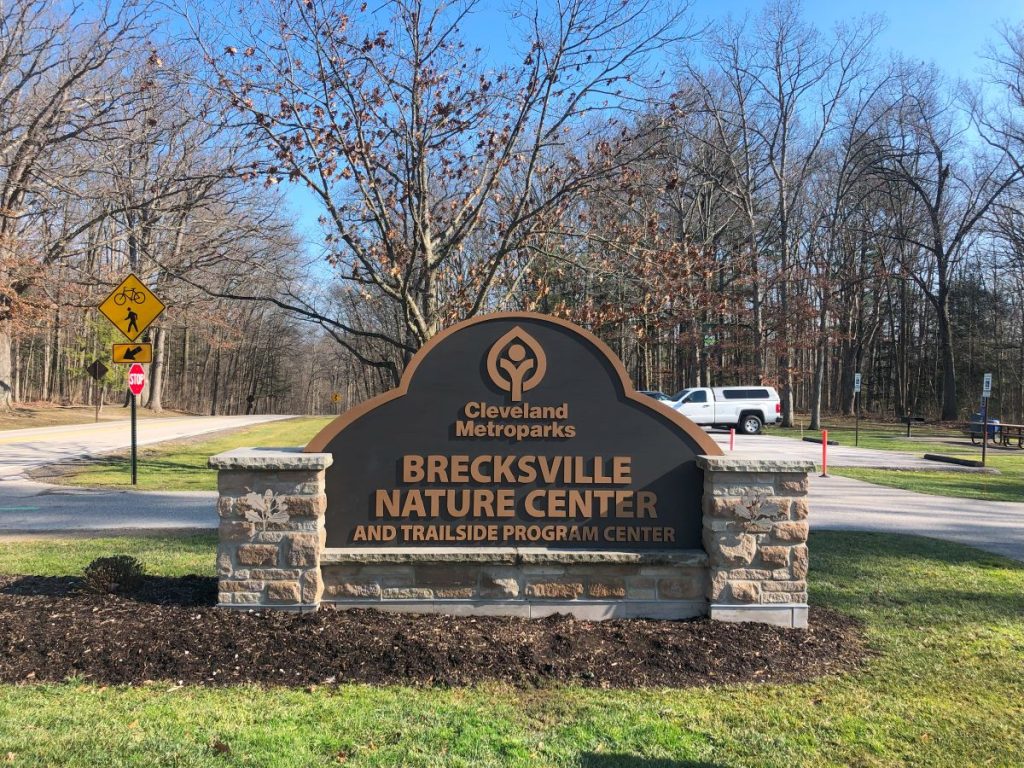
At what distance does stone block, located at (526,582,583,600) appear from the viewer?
15.6 ft

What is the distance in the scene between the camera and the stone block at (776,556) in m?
4.68

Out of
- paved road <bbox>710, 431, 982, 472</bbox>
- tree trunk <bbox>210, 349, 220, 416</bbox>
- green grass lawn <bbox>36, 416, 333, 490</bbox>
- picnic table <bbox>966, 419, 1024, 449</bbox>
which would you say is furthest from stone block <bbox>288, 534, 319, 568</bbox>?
tree trunk <bbox>210, 349, 220, 416</bbox>

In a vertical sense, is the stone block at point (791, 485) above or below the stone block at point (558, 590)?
above

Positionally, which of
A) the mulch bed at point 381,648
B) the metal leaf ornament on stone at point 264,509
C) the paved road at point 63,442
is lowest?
the paved road at point 63,442

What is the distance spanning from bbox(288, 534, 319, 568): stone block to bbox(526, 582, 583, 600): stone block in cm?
139

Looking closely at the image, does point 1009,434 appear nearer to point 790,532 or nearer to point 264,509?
point 790,532

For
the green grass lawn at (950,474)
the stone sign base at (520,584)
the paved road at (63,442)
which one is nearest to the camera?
the stone sign base at (520,584)

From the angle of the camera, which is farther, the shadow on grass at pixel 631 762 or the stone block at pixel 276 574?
the stone block at pixel 276 574

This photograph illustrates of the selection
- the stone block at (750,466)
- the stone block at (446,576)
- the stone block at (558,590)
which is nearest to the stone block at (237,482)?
the stone block at (446,576)

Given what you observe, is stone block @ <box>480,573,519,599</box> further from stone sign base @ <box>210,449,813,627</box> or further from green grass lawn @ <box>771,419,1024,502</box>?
green grass lawn @ <box>771,419,1024,502</box>

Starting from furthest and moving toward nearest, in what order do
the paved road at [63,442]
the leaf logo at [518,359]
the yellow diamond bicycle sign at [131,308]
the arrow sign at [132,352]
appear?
the paved road at [63,442]
the arrow sign at [132,352]
the yellow diamond bicycle sign at [131,308]
the leaf logo at [518,359]

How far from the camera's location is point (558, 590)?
15.6 ft

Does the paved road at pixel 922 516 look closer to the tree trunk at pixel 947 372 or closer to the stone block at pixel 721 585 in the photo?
the stone block at pixel 721 585

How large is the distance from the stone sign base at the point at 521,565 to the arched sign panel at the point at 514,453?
0.15m
